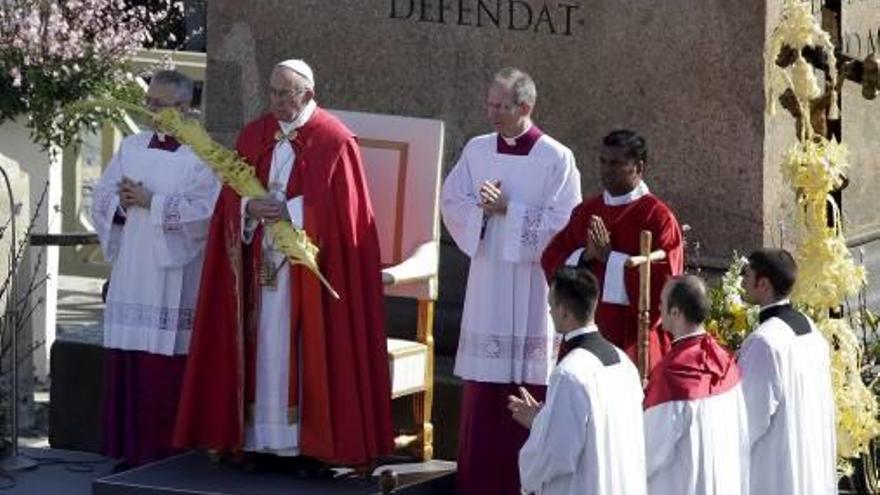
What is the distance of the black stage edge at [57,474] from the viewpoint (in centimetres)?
1145

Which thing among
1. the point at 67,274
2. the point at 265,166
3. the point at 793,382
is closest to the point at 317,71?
the point at 265,166

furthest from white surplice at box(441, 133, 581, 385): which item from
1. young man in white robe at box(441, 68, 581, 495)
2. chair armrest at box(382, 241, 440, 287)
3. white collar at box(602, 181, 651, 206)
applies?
white collar at box(602, 181, 651, 206)

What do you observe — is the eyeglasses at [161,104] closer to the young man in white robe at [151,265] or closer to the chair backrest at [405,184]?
the young man in white robe at [151,265]

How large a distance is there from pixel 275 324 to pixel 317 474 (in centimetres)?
65

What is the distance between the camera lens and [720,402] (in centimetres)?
927

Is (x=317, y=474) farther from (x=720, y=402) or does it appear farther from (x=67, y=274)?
(x=67, y=274)

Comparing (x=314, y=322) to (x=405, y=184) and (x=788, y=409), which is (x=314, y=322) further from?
(x=788, y=409)

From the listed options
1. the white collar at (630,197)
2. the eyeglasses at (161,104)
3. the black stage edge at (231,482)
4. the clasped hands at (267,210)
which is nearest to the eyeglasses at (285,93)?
the clasped hands at (267,210)

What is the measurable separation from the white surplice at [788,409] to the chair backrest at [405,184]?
6.30 feet

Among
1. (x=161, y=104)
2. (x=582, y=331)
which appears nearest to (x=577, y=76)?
(x=161, y=104)

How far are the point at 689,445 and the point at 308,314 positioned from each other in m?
2.09

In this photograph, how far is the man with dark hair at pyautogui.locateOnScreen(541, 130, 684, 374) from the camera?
1018 cm

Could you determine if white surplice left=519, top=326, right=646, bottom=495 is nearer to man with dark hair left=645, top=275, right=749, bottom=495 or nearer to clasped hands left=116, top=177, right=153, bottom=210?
man with dark hair left=645, top=275, right=749, bottom=495

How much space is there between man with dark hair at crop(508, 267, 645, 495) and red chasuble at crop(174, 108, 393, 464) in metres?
1.84
